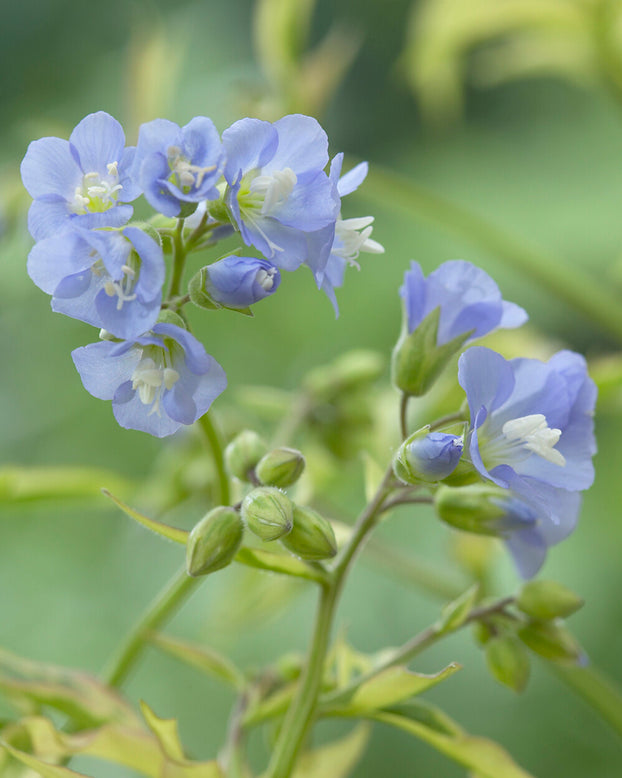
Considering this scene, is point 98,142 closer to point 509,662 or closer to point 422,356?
point 422,356

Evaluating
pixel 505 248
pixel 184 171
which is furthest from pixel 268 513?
pixel 505 248

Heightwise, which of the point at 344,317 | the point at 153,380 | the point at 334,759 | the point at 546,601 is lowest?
the point at 344,317

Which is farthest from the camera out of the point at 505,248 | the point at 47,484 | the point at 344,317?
the point at 344,317

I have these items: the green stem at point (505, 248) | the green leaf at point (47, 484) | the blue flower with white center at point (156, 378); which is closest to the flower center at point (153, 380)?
the blue flower with white center at point (156, 378)

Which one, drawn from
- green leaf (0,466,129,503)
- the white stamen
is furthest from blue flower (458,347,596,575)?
green leaf (0,466,129,503)

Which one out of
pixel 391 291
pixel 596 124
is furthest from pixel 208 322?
pixel 596 124

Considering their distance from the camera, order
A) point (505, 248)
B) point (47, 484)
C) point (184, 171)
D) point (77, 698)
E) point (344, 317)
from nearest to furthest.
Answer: point (184, 171), point (77, 698), point (47, 484), point (505, 248), point (344, 317)

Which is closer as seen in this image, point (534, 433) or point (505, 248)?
point (534, 433)
